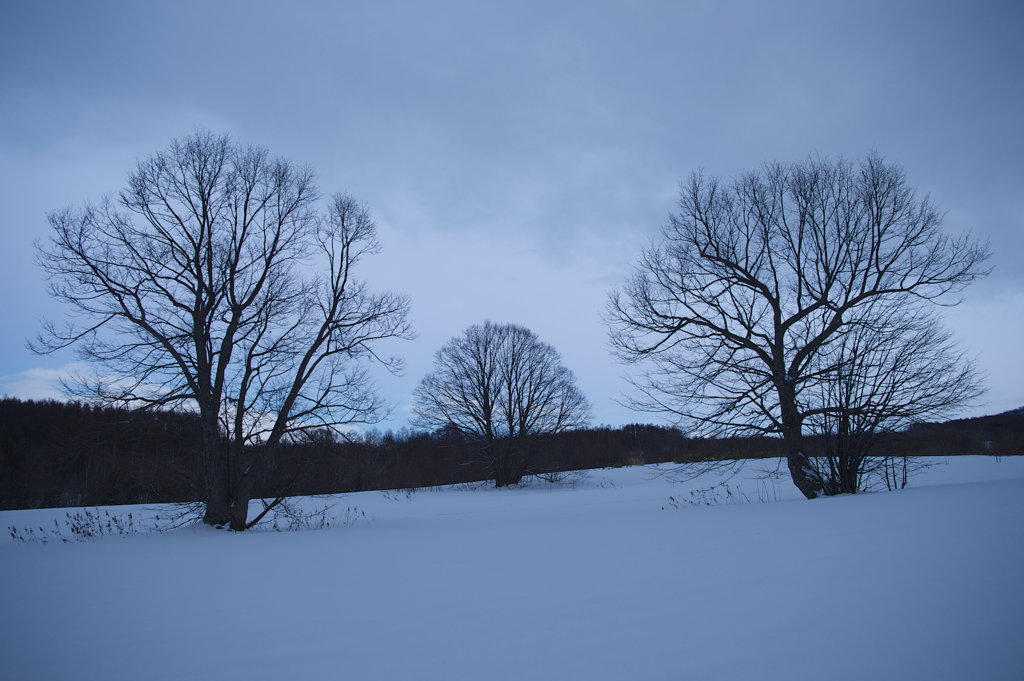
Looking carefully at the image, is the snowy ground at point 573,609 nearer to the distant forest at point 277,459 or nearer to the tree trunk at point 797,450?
the tree trunk at point 797,450

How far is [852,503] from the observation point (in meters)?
7.41

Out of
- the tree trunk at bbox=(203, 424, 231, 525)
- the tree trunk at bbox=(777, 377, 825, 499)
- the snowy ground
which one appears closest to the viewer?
the snowy ground

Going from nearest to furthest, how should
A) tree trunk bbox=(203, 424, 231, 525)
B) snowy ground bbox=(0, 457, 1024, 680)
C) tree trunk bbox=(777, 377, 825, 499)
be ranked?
snowy ground bbox=(0, 457, 1024, 680) < tree trunk bbox=(203, 424, 231, 525) < tree trunk bbox=(777, 377, 825, 499)

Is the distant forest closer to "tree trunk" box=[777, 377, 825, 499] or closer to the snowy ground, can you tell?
"tree trunk" box=[777, 377, 825, 499]

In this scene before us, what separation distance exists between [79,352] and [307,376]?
4.32m

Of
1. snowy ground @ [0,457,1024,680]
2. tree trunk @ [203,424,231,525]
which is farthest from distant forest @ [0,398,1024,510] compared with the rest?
snowy ground @ [0,457,1024,680]

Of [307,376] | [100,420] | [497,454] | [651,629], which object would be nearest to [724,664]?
[651,629]

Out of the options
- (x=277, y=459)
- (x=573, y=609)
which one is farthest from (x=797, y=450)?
(x=277, y=459)

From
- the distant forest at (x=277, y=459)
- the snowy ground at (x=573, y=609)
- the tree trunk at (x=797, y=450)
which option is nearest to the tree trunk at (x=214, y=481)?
the distant forest at (x=277, y=459)

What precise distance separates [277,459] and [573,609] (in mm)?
10252

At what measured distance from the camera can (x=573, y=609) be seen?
3.26 m

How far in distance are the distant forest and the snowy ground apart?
497cm

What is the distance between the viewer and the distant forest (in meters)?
10.5

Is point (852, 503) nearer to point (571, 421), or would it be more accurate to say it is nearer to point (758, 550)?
point (758, 550)
